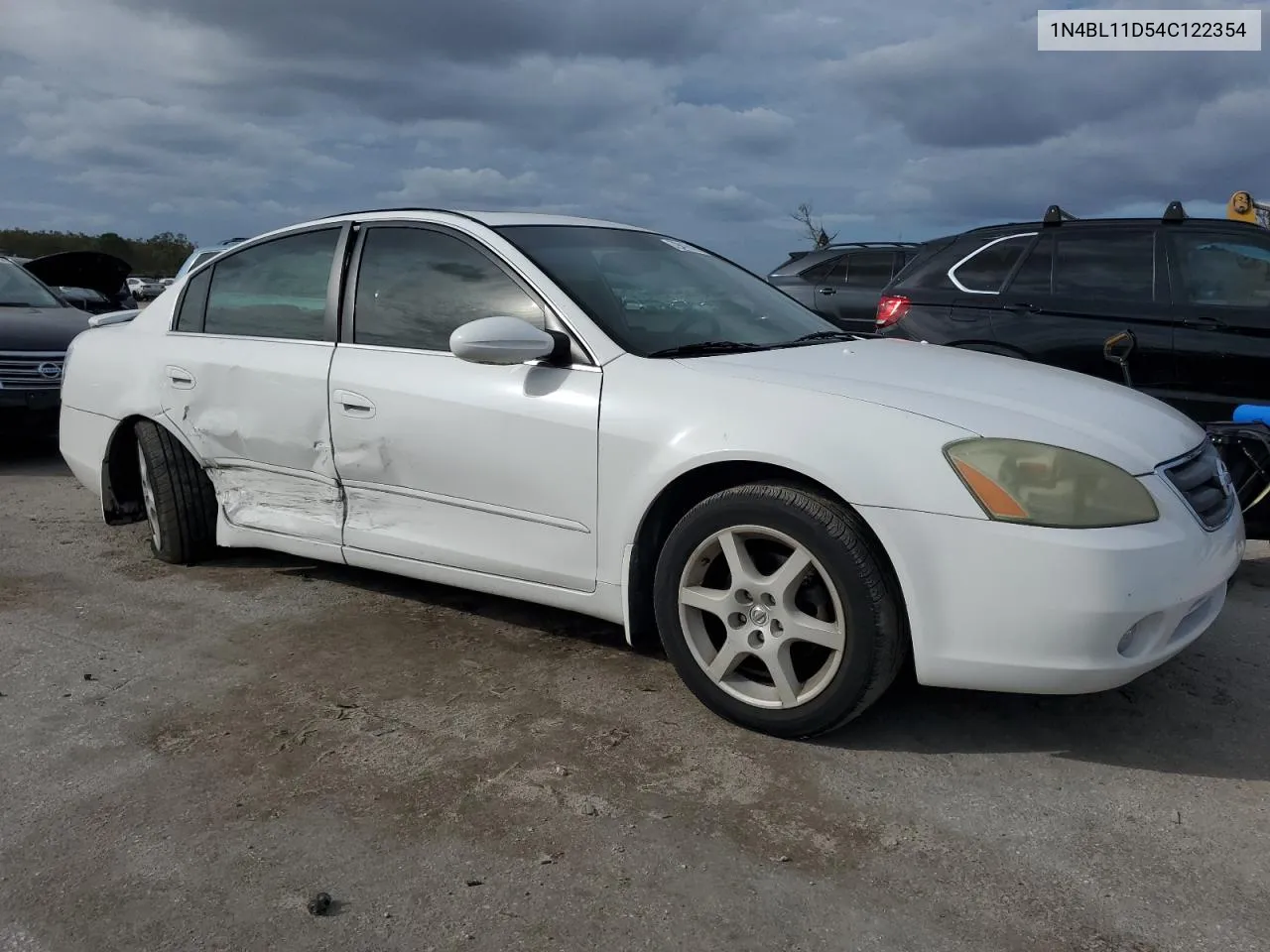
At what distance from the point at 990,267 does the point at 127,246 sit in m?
57.5

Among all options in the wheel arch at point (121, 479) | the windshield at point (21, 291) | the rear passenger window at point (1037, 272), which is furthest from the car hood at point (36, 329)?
the rear passenger window at point (1037, 272)

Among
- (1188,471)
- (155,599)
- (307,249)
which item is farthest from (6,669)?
(1188,471)

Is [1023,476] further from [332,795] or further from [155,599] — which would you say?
[155,599]

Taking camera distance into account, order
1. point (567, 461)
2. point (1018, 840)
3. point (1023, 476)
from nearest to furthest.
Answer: point (1018, 840)
point (1023, 476)
point (567, 461)

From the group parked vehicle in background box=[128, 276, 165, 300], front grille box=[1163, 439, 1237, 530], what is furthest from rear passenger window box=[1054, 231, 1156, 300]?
parked vehicle in background box=[128, 276, 165, 300]

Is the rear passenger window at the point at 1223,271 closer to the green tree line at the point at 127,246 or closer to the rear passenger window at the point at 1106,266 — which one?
the rear passenger window at the point at 1106,266

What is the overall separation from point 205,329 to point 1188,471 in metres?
3.74

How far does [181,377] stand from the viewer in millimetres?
4359

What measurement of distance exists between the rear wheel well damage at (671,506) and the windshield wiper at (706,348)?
45cm

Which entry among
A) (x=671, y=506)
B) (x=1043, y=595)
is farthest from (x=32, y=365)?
(x=1043, y=595)

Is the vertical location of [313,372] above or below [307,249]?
below

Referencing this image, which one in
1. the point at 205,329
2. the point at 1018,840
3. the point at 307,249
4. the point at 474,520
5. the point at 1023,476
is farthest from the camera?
the point at 205,329

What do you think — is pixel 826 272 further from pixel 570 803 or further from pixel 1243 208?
pixel 570 803

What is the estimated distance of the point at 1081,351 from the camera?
582 centimetres
